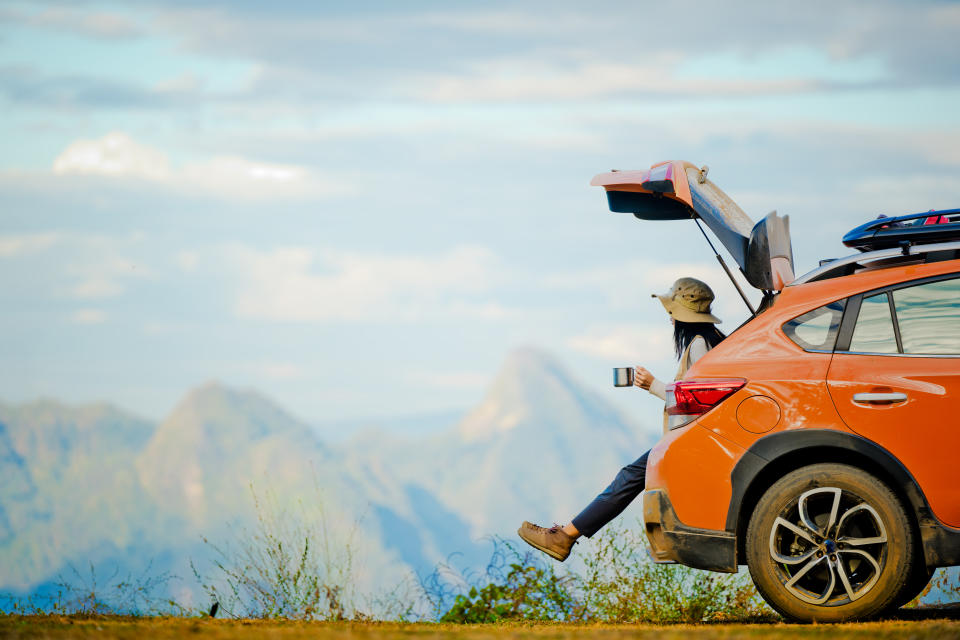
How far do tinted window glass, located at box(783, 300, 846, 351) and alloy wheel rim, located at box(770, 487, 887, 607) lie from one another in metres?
0.78

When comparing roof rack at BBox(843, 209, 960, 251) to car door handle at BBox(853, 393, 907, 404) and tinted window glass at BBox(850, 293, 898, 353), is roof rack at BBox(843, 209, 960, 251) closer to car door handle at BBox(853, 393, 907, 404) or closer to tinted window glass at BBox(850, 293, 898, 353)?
tinted window glass at BBox(850, 293, 898, 353)

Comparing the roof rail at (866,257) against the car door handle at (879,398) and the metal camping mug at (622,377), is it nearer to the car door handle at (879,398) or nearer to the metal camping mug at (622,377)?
the car door handle at (879,398)

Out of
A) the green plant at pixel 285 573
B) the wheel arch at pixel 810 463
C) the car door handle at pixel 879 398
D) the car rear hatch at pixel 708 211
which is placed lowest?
the green plant at pixel 285 573

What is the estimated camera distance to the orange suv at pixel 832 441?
5.74 meters

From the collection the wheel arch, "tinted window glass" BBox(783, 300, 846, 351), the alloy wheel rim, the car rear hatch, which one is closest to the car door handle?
the wheel arch

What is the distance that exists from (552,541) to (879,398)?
258cm

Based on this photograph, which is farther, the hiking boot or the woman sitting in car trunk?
the hiking boot

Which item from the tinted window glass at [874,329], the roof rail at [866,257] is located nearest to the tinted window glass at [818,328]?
the tinted window glass at [874,329]

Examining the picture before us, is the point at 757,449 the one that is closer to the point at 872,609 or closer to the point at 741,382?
the point at 741,382

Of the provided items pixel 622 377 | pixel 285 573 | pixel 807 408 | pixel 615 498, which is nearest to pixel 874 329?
pixel 807 408

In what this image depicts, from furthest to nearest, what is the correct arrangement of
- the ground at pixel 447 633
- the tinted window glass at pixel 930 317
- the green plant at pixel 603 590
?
1. the green plant at pixel 603 590
2. the tinted window glass at pixel 930 317
3. the ground at pixel 447 633

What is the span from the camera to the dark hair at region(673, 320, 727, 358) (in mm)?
7316

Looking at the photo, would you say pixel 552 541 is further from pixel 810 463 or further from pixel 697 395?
pixel 810 463

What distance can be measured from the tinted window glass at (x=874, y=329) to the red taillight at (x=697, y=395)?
0.65 metres
